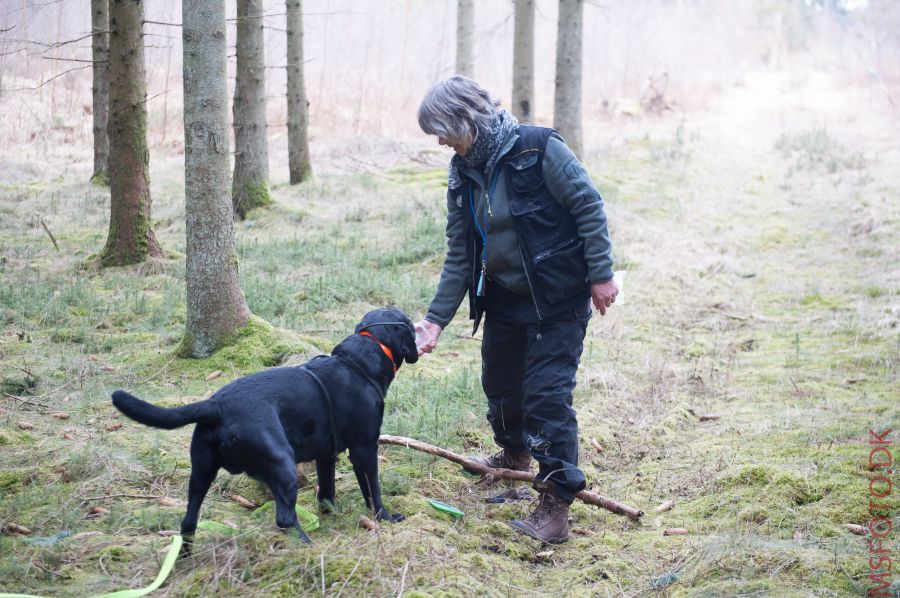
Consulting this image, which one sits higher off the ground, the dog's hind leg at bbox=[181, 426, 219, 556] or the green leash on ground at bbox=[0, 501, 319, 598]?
the dog's hind leg at bbox=[181, 426, 219, 556]

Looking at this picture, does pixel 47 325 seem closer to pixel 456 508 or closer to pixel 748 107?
pixel 456 508

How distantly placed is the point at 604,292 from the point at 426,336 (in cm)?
99

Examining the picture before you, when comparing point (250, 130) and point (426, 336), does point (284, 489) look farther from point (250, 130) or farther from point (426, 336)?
point (250, 130)

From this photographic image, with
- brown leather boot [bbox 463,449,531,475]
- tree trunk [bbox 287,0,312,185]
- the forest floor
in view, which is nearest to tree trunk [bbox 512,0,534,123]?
the forest floor

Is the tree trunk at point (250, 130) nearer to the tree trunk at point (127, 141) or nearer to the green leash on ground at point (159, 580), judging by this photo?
the tree trunk at point (127, 141)

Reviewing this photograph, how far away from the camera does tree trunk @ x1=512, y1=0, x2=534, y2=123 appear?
514 inches

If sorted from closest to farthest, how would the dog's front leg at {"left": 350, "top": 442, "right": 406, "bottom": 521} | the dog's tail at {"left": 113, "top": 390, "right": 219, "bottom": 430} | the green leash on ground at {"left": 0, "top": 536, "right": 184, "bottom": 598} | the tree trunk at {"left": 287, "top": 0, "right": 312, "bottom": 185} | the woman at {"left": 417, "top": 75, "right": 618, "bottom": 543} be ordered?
the green leash on ground at {"left": 0, "top": 536, "right": 184, "bottom": 598} < the dog's tail at {"left": 113, "top": 390, "right": 219, "bottom": 430} < the dog's front leg at {"left": 350, "top": 442, "right": 406, "bottom": 521} < the woman at {"left": 417, "top": 75, "right": 618, "bottom": 543} < the tree trunk at {"left": 287, "top": 0, "right": 312, "bottom": 185}

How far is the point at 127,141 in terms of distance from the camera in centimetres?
801

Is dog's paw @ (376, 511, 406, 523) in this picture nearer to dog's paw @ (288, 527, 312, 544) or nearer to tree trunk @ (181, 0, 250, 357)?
dog's paw @ (288, 527, 312, 544)

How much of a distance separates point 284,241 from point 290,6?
15.9 feet

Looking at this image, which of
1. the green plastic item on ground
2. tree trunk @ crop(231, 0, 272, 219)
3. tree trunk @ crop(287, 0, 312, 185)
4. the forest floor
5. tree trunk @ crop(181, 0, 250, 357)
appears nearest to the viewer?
the forest floor

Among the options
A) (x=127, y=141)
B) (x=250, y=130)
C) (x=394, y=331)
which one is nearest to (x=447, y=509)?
(x=394, y=331)

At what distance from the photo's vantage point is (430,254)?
918cm

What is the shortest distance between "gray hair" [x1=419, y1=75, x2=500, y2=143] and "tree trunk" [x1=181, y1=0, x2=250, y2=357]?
7.86 feet
